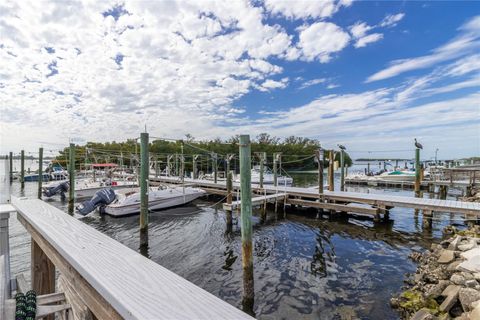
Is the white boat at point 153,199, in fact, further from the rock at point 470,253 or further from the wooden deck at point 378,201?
the rock at point 470,253

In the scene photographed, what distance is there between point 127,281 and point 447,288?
485 centimetres

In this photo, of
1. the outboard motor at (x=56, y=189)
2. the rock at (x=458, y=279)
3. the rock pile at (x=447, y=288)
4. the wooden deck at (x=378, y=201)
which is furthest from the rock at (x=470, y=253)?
the outboard motor at (x=56, y=189)

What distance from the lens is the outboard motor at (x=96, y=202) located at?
11279mm

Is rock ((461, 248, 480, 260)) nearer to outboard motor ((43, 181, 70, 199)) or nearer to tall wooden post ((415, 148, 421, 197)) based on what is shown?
tall wooden post ((415, 148, 421, 197))

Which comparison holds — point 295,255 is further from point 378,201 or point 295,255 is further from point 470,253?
point 378,201

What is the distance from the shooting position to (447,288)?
13.8ft

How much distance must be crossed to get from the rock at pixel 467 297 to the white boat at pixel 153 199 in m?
11.1

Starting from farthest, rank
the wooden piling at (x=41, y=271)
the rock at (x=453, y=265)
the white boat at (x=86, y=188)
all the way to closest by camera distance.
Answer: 1. the white boat at (x=86, y=188)
2. the rock at (x=453, y=265)
3. the wooden piling at (x=41, y=271)

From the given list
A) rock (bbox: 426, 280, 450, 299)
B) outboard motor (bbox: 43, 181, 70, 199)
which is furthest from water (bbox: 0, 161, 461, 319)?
outboard motor (bbox: 43, 181, 70, 199)

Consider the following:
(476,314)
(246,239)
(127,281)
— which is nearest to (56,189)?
(246,239)

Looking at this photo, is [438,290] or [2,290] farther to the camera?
[438,290]

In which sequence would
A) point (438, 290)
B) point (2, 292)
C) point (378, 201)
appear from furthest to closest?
point (378, 201) → point (438, 290) → point (2, 292)

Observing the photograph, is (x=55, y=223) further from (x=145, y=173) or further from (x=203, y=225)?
(x=203, y=225)

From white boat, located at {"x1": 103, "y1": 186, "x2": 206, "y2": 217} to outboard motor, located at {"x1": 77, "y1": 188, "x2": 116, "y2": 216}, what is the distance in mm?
219
